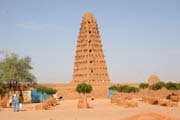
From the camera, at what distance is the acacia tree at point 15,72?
44.8 meters

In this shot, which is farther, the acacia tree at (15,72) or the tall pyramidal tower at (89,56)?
the tall pyramidal tower at (89,56)

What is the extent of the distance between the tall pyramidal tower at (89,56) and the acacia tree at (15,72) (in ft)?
123

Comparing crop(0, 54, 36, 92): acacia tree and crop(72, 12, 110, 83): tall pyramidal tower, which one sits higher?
crop(72, 12, 110, 83): tall pyramidal tower

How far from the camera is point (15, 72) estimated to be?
147 ft

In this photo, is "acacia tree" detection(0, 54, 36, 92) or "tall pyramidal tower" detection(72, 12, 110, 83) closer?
"acacia tree" detection(0, 54, 36, 92)

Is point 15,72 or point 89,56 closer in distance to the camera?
point 15,72

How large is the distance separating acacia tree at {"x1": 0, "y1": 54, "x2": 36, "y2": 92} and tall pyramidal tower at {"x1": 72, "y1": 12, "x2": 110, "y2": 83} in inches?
1481

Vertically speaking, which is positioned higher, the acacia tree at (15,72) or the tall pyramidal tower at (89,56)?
the tall pyramidal tower at (89,56)

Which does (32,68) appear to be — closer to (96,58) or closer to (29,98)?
(29,98)

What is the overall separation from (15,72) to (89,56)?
41.6 m

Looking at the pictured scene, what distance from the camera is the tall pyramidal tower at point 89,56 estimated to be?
85.1 metres

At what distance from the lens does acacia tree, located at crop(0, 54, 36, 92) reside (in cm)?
4478

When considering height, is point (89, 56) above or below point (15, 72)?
above

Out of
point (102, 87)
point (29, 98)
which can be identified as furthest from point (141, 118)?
point (102, 87)
